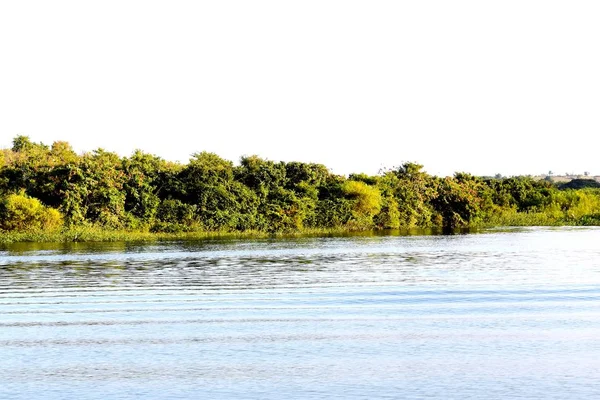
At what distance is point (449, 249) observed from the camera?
3906 centimetres

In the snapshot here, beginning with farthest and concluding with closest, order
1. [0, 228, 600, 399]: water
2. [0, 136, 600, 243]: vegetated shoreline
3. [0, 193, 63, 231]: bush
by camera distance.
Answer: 1. [0, 136, 600, 243]: vegetated shoreline
2. [0, 193, 63, 231]: bush
3. [0, 228, 600, 399]: water

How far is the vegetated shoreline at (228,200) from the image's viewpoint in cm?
5091

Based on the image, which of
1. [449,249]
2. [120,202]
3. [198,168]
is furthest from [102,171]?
[449,249]

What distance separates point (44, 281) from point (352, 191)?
39.2 meters

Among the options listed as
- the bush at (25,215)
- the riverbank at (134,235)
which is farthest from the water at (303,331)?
the bush at (25,215)

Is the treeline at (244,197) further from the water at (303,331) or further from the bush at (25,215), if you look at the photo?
the water at (303,331)

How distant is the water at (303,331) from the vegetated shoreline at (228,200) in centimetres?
2103

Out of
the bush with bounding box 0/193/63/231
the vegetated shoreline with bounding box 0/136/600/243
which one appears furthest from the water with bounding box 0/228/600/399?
the vegetated shoreline with bounding box 0/136/600/243

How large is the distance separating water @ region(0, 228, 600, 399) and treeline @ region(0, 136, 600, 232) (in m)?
21.3

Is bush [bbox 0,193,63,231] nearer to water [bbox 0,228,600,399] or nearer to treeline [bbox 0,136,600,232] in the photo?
treeline [bbox 0,136,600,232]

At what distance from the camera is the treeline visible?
169 feet

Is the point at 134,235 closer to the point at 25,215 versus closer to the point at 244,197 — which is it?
the point at 25,215

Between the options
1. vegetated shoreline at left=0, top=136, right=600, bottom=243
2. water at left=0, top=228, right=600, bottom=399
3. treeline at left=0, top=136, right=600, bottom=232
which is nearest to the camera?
water at left=0, top=228, right=600, bottom=399

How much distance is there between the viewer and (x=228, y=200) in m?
55.7
